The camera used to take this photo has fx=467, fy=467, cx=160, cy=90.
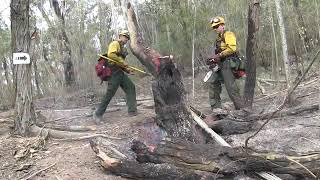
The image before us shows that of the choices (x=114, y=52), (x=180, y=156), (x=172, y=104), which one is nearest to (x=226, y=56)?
(x=172, y=104)

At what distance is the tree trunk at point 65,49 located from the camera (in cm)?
1488

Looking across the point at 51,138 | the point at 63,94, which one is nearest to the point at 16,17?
the point at 51,138

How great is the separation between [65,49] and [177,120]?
397 inches

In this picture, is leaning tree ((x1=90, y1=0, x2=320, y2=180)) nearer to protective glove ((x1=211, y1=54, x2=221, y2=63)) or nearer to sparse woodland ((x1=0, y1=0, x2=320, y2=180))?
sparse woodland ((x1=0, y1=0, x2=320, y2=180))

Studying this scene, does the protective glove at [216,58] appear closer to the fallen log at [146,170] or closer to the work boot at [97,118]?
the work boot at [97,118]

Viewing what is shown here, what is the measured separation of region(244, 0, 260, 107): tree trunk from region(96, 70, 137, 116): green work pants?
2.02 m

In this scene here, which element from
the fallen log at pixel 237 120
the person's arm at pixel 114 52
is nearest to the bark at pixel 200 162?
the fallen log at pixel 237 120

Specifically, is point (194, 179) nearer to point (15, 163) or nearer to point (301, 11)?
point (15, 163)

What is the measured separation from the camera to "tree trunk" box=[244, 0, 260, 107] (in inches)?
301

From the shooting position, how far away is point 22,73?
7.07m

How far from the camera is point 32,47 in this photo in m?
7.21

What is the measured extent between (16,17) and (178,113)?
293 cm

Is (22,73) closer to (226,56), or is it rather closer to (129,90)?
(129,90)

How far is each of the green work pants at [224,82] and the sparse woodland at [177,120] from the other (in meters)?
0.17
